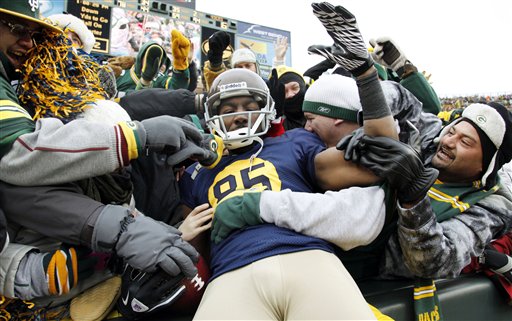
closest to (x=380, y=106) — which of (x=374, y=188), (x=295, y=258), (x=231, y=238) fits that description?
(x=374, y=188)

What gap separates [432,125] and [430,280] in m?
0.75

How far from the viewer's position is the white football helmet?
4.98ft

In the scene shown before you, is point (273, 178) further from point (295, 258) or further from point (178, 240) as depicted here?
point (178, 240)

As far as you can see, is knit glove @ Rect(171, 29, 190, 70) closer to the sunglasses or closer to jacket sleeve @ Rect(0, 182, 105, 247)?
the sunglasses

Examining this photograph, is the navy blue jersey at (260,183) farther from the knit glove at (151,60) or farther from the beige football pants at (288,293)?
the knit glove at (151,60)

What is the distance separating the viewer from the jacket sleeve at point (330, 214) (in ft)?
4.12

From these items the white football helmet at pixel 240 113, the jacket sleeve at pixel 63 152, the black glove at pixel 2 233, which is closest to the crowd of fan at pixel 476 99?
the white football helmet at pixel 240 113

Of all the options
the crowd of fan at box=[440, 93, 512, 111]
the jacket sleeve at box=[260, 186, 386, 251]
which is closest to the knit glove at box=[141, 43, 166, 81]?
the jacket sleeve at box=[260, 186, 386, 251]

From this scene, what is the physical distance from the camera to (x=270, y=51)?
15.4 meters

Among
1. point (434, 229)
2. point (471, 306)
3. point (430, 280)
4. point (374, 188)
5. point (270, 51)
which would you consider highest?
point (270, 51)

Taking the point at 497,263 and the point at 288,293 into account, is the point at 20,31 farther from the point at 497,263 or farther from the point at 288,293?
the point at 497,263

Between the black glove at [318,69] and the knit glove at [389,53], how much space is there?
52.2 inches

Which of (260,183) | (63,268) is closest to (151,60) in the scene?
(260,183)

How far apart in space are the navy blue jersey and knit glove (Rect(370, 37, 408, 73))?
0.64 metres
